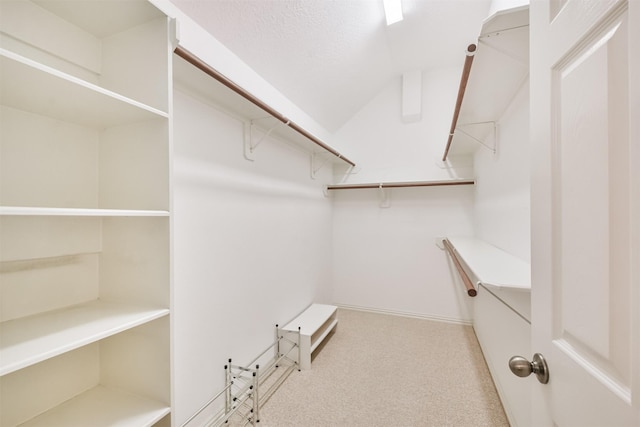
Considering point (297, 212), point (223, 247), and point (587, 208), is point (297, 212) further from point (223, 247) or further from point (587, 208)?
point (587, 208)

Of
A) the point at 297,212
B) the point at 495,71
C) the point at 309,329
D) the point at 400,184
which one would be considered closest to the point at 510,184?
the point at 495,71

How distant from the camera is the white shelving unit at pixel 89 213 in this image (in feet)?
2.57

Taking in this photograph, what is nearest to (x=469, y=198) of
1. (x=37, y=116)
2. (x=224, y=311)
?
(x=224, y=311)

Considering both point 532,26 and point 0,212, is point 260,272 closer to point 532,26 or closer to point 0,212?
point 0,212

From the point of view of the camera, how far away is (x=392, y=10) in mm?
2133

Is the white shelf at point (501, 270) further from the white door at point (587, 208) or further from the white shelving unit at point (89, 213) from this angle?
the white shelving unit at point (89, 213)

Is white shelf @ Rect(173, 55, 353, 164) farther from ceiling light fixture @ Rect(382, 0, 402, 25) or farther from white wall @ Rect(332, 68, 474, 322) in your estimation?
white wall @ Rect(332, 68, 474, 322)

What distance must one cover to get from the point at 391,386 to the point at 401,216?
6.33ft

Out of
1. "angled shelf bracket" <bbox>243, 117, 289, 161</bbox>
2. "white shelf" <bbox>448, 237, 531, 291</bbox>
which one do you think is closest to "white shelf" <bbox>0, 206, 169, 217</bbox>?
"angled shelf bracket" <bbox>243, 117, 289, 161</bbox>

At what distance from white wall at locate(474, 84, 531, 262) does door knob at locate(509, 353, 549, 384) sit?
3.17ft

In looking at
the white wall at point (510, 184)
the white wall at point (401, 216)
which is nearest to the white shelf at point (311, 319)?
the white wall at point (401, 216)

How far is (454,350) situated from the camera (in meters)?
2.39

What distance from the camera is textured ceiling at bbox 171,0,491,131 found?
59.3 inches

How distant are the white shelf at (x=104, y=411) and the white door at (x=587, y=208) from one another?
1152 millimetres
